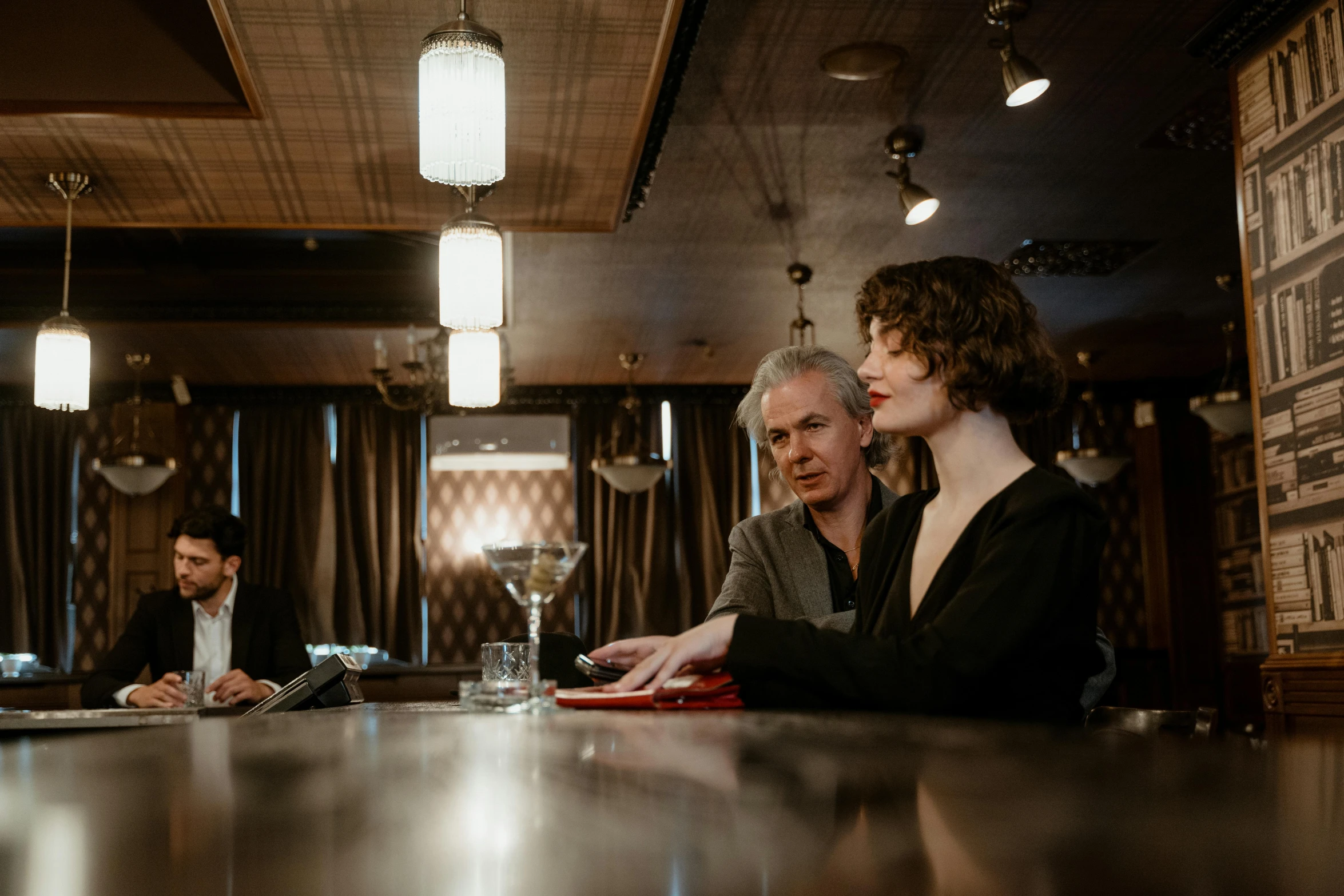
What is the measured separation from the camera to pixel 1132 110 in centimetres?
440

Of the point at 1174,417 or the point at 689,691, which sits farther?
the point at 1174,417

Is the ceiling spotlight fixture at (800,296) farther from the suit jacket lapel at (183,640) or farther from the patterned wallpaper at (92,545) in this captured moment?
the patterned wallpaper at (92,545)

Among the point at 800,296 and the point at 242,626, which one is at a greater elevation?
the point at 800,296

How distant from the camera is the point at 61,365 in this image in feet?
12.6

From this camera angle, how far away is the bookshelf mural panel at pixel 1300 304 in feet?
10.8

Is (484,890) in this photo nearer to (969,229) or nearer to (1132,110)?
(1132,110)

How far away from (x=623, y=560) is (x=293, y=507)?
99.0 inches

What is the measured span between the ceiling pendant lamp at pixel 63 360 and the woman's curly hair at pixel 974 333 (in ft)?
10.5

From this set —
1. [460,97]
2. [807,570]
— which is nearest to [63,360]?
[460,97]

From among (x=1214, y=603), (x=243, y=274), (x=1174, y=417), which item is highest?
(x=243, y=274)

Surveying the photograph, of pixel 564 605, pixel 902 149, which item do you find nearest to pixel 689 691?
pixel 902 149

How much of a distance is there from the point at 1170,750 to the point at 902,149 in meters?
4.18

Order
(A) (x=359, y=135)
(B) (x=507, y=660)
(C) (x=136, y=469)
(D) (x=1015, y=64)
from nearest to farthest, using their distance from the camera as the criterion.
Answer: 1. (B) (x=507, y=660)
2. (D) (x=1015, y=64)
3. (A) (x=359, y=135)
4. (C) (x=136, y=469)

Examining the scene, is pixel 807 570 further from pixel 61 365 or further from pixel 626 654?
pixel 61 365
